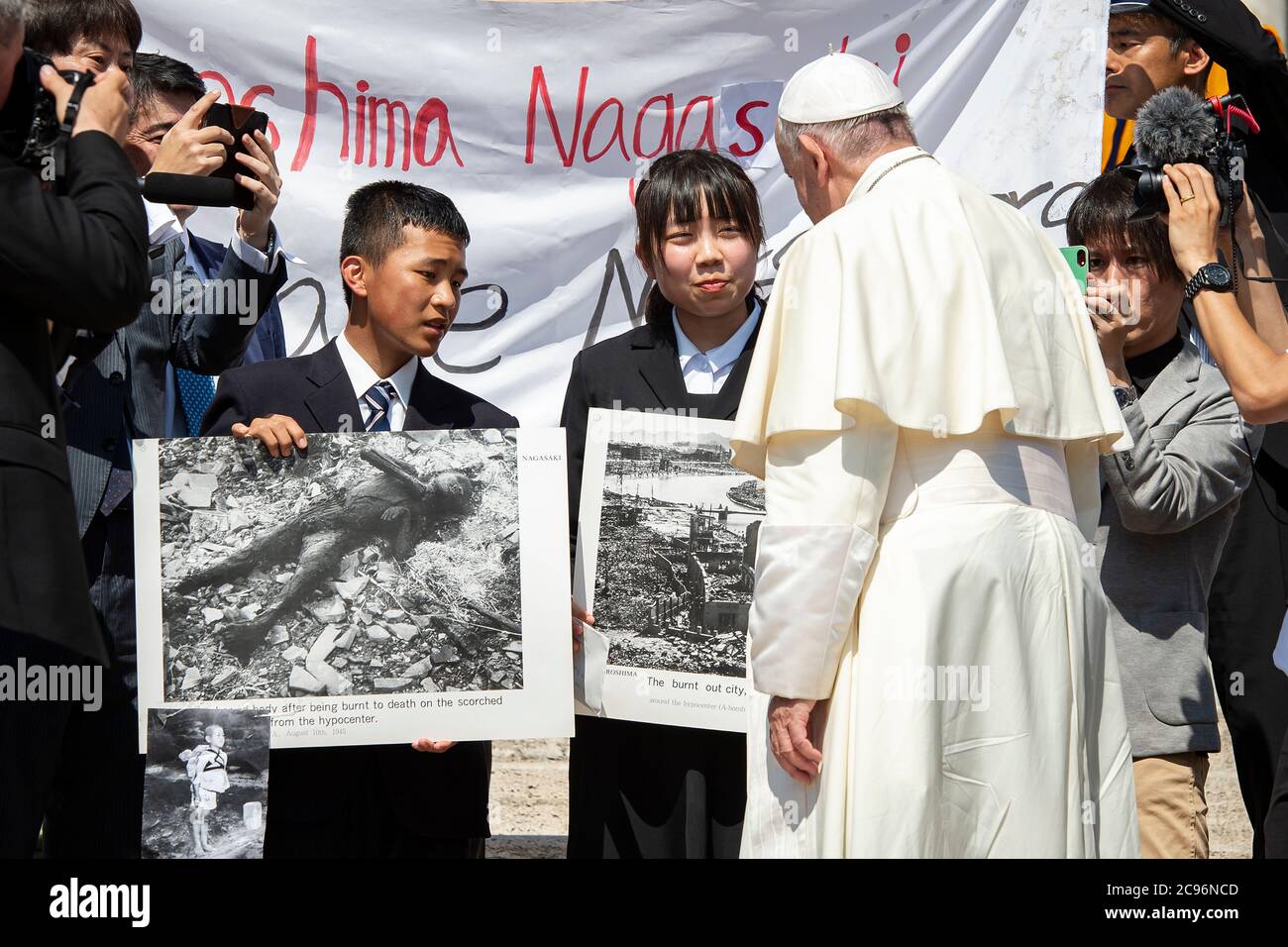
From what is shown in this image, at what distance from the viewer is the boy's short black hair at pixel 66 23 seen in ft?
13.6

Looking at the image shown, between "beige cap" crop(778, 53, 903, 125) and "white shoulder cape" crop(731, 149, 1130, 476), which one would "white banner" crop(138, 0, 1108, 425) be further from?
"white shoulder cape" crop(731, 149, 1130, 476)

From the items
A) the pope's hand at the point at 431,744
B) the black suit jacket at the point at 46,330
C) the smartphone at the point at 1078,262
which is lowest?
the pope's hand at the point at 431,744

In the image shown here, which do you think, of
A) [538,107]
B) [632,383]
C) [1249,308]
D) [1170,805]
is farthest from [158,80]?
[1170,805]

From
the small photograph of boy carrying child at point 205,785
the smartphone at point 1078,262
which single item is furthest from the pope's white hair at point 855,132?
the small photograph of boy carrying child at point 205,785

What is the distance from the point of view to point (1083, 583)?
322 centimetres

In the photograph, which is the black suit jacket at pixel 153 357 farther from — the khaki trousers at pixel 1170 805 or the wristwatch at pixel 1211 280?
the khaki trousers at pixel 1170 805

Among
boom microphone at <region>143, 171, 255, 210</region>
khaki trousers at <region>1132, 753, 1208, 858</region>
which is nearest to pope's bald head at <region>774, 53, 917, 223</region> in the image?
boom microphone at <region>143, 171, 255, 210</region>

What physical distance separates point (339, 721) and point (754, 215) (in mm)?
1817

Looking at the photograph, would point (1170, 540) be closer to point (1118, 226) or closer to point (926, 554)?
point (1118, 226)

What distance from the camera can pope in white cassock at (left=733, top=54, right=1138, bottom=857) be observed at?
302 cm

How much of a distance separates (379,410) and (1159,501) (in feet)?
6.74

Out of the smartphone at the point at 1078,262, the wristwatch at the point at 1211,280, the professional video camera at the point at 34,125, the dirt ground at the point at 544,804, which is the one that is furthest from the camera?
the dirt ground at the point at 544,804

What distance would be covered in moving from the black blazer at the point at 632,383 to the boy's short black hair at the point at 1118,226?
3.41 feet

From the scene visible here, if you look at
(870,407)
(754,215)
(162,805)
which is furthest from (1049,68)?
(162,805)
